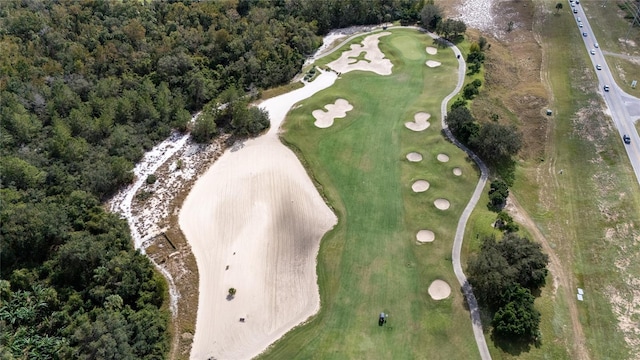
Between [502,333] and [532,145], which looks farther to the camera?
[532,145]

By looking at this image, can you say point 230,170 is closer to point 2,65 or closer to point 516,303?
point 516,303

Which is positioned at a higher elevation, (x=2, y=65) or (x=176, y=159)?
(x=2, y=65)

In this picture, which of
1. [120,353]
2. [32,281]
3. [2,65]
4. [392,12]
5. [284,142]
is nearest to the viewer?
[120,353]

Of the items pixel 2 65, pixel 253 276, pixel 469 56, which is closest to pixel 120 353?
pixel 253 276

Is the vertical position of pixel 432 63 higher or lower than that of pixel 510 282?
higher

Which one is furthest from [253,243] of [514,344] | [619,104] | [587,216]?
[619,104]

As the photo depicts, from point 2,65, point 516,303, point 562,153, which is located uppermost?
point 2,65

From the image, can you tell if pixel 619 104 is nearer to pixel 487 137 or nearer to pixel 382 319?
pixel 487 137

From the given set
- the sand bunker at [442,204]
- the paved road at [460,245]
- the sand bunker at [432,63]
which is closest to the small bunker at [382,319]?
the paved road at [460,245]
